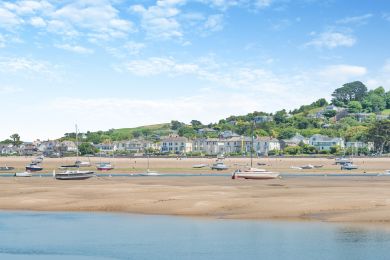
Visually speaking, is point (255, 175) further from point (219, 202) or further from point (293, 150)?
point (293, 150)

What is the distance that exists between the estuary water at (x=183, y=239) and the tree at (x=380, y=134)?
14781cm

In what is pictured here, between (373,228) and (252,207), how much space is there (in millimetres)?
10973

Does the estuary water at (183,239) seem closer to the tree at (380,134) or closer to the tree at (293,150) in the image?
the tree at (293,150)

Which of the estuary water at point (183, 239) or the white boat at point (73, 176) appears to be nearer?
the estuary water at point (183, 239)

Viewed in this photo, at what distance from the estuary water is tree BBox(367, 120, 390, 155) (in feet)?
485

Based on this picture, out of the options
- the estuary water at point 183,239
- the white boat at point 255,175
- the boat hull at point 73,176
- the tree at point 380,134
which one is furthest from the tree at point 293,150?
the estuary water at point 183,239

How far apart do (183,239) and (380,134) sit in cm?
15716

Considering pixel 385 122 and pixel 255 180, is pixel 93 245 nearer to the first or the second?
pixel 255 180

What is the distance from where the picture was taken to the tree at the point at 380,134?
577 ft

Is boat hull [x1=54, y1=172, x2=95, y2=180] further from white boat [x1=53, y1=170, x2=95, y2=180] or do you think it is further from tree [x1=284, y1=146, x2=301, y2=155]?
tree [x1=284, y1=146, x2=301, y2=155]

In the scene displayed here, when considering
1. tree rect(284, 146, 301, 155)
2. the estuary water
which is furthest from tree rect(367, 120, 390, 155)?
the estuary water

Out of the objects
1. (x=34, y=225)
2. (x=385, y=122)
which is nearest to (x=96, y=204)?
(x=34, y=225)

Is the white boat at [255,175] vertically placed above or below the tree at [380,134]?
below

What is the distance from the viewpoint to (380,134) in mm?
177750
